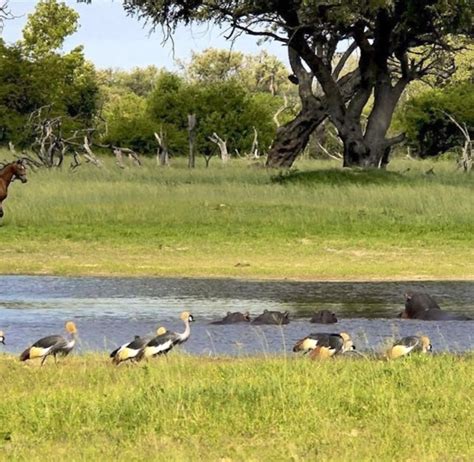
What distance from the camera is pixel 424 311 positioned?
1339 centimetres

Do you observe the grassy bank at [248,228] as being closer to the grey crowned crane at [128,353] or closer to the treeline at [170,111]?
the grey crowned crane at [128,353]

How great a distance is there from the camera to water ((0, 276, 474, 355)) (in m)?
12.0

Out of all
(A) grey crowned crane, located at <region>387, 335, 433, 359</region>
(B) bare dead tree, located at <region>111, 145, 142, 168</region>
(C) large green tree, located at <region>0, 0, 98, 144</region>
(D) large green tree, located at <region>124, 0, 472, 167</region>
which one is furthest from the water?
(C) large green tree, located at <region>0, 0, 98, 144</region>

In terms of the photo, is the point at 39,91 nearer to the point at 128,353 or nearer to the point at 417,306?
the point at 417,306

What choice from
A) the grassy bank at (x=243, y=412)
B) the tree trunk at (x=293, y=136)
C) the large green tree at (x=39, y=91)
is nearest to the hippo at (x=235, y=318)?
the grassy bank at (x=243, y=412)

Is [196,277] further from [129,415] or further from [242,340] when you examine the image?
[129,415]

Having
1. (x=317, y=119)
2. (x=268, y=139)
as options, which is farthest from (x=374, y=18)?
(x=268, y=139)

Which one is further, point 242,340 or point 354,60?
point 354,60

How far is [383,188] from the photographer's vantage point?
25938 millimetres

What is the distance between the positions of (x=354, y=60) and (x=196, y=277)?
78.5m

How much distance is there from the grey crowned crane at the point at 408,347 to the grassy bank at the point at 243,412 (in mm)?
458

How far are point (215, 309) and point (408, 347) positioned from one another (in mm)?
4974

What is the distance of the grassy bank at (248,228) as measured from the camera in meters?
18.5

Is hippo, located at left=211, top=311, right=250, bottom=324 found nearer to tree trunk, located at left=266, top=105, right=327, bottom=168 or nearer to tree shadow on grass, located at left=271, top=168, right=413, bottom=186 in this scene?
tree shadow on grass, located at left=271, top=168, right=413, bottom=186
